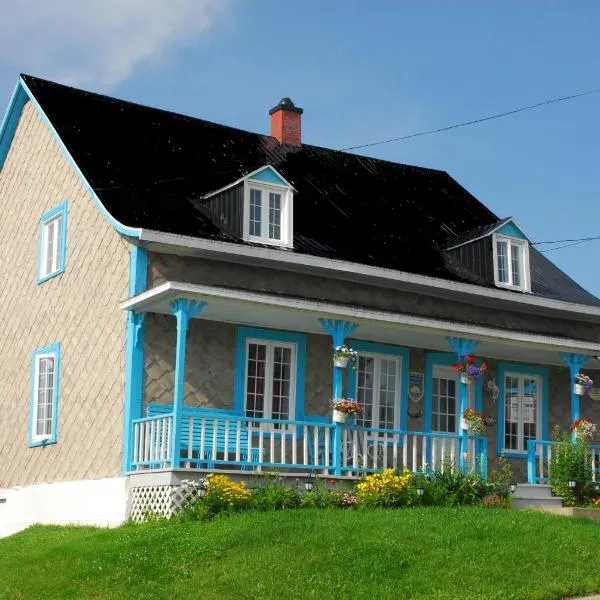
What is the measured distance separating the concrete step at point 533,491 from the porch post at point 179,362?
708 centimetres

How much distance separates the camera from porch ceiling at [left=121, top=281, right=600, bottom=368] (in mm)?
18875

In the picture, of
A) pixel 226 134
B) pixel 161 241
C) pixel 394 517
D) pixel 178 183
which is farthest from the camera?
pixel 226 134

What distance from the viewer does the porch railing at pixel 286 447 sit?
18875 millimetres

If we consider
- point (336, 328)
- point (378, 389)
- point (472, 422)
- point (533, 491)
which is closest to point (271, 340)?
point (336, 328)

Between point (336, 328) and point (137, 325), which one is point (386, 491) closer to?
point (336, 328)

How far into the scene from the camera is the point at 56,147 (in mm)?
23625

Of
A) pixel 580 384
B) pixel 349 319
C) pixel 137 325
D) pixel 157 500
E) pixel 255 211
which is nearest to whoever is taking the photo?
pixel 157 500

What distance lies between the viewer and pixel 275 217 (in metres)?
22.5

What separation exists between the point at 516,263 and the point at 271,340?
6778mm

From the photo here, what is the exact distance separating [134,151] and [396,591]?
497 inches

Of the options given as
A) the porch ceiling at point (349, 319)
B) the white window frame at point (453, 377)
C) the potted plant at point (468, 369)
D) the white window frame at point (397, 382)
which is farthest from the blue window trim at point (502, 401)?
the potted plant at point (468, 369)

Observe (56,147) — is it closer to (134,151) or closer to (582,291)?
(134,151)

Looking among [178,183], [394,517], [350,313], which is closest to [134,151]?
[178,183]

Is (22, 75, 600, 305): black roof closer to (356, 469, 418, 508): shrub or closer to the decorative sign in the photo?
the decorative sign
